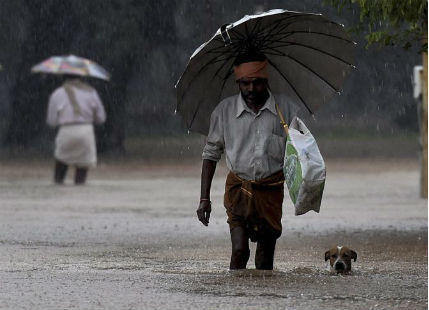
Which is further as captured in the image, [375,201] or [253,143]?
[375,201]

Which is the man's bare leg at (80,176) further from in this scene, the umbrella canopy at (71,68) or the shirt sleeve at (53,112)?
the umbrella canopy at (71,68)

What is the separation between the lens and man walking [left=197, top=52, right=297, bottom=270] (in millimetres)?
11062

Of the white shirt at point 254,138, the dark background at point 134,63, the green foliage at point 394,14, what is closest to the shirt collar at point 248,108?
the white shirt at point 254,138

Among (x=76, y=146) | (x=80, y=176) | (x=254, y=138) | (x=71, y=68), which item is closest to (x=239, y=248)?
(x=254, y=138)

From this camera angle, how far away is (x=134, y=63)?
4147 centimetres

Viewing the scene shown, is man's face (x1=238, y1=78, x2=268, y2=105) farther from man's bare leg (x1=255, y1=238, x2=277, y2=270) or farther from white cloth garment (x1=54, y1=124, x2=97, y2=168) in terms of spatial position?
white cloth garment (x1=54, y1=124, x2=97, y2=168)

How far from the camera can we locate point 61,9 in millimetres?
40594

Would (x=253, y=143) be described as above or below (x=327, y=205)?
above

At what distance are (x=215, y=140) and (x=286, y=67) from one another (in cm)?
103

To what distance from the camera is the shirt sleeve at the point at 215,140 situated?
11.2m

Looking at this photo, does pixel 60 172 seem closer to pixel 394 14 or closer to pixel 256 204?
pixel 394 14

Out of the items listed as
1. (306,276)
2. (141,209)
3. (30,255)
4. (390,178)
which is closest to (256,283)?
(306,276)

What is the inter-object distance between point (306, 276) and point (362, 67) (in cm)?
3307

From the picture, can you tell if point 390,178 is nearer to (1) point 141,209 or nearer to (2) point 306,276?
(1) point 141,209
